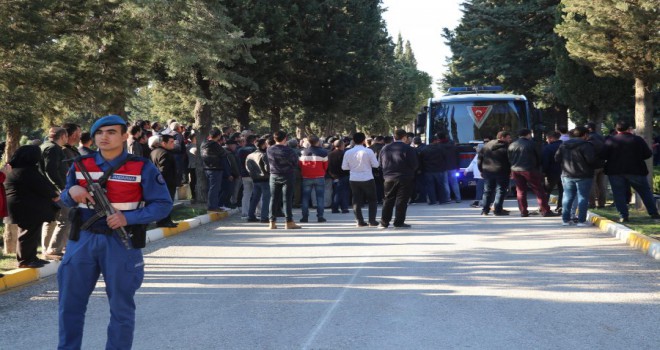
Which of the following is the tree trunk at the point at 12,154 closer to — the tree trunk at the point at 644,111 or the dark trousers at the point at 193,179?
the dark trousers at the point at 193,179

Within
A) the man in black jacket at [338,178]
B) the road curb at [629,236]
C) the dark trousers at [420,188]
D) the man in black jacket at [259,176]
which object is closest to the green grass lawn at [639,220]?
the road curb at [629,236]

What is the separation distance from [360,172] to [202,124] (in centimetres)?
747

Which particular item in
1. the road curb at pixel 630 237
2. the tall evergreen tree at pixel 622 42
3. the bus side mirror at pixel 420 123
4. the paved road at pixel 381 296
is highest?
the tall evergreen tree at pixel 622 42

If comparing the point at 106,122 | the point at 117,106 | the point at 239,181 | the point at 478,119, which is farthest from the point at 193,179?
the point at 106,122

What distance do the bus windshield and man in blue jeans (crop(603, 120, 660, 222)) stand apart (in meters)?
8.22

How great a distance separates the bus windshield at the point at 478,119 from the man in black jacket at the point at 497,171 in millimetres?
5482

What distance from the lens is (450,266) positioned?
33.0 ft

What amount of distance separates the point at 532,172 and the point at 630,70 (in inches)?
114

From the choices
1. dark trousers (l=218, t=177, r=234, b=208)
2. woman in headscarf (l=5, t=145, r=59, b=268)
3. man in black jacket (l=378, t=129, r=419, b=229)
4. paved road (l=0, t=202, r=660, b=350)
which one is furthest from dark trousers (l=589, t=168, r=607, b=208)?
woman in headscarf (l=5, t=145, r=59, b=268)

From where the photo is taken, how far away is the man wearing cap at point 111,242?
4863mm

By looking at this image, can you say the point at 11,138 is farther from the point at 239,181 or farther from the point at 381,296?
the point at 381,296

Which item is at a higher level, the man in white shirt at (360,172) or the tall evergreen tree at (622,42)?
the tall evergreen tree at (622,42)

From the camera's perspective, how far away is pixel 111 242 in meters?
4.90

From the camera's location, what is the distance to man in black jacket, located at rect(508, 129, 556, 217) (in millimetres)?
16422
